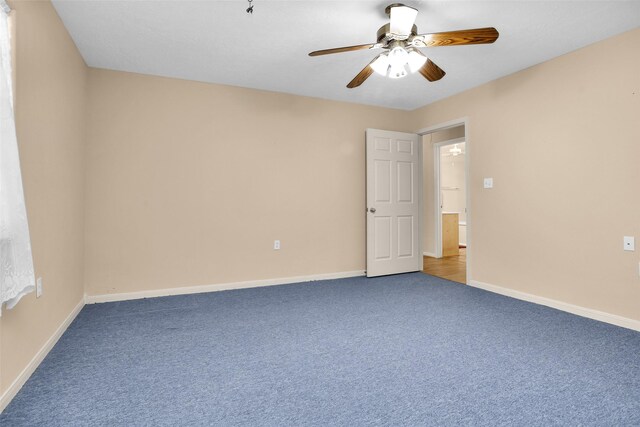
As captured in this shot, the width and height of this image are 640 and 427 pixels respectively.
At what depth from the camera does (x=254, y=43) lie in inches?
116

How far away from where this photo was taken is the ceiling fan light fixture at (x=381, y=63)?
2.59 metres

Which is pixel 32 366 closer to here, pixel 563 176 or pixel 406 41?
pixel 406 41

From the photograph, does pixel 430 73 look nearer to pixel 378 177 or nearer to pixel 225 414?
pixel 378 177

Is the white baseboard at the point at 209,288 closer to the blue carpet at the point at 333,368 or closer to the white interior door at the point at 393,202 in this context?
the blue carpet at the point at 333,368

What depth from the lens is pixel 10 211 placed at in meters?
1.52

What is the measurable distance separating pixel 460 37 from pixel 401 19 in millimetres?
404

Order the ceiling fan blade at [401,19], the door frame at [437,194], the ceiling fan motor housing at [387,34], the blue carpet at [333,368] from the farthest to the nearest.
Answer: the door frame at [437,194]
the ceiling fan motor housing at [387,34]
the ceiling fan blade at [401,19]
the blue carpet at [333,368]

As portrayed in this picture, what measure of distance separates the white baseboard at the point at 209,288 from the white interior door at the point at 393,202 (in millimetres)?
465

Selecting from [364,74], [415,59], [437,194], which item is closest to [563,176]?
[415,59]

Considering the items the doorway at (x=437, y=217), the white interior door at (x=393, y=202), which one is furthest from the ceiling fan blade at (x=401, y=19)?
the doorway at (x=437, y=217)

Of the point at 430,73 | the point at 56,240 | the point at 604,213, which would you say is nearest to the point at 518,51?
the point at 430,73

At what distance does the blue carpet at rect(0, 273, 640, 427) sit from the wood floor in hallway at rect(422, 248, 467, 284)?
4.45 ft

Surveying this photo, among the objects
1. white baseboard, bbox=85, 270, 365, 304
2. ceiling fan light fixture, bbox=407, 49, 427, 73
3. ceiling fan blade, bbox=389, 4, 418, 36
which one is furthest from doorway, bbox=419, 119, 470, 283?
ceiling fan blade, bbox=389, 4, 418, 36

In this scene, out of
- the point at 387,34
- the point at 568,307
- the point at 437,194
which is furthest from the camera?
the point at 437,194
